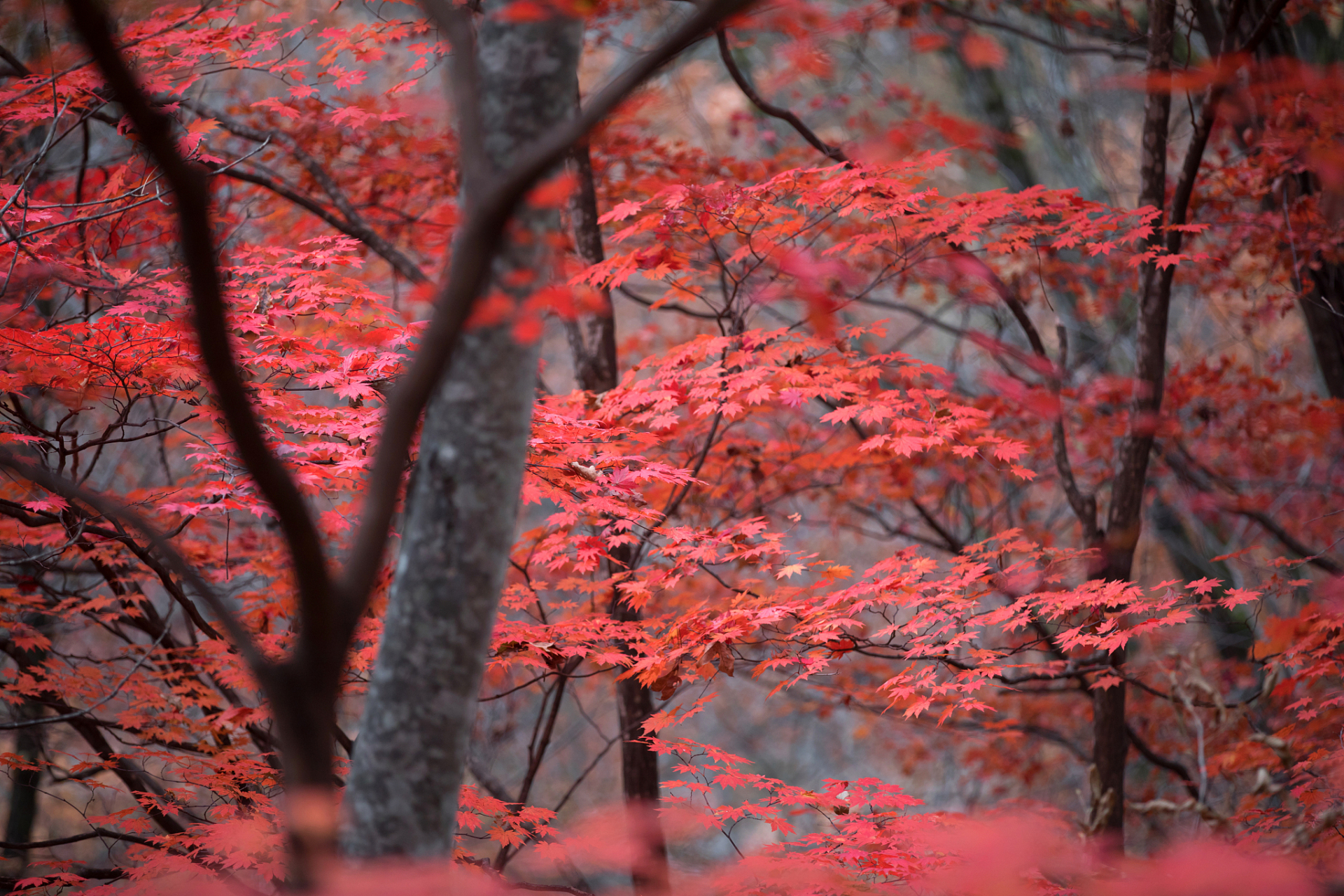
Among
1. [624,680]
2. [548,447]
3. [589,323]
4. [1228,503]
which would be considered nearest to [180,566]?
[548,447]

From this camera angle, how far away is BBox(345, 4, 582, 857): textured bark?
195 cm

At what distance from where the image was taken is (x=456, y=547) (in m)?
1.97

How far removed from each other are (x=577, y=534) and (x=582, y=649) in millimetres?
811

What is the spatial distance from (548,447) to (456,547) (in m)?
2.00

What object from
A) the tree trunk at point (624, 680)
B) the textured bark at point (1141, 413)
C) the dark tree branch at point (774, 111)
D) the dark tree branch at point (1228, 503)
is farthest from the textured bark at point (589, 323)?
the dark tree branch at point (1228, 503)

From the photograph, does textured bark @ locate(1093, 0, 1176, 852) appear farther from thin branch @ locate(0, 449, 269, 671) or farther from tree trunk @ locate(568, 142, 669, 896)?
thin branch @ locate(0, 449, 269, 671)

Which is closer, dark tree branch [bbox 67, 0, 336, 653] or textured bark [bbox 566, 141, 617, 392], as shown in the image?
dark tree branch [bbox 67, 0, 336, 653]

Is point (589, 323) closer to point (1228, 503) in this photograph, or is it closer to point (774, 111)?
point (774, 111)

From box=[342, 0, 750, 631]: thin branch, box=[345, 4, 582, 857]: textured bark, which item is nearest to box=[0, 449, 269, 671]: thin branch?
box=[342, 0, 750, 631]: thin branch

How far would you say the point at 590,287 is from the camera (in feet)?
16.2

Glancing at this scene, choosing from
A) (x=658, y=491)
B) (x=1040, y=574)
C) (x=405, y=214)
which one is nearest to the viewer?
(x=1040, y=574)

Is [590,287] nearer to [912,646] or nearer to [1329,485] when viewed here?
[912,646]

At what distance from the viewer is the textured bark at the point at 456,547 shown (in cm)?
195

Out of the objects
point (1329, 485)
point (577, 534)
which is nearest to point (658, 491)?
point (577, 534)
